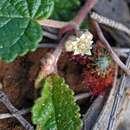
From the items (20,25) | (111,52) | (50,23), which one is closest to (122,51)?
(111,52)

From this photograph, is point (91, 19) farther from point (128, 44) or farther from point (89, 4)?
point (128, 44)

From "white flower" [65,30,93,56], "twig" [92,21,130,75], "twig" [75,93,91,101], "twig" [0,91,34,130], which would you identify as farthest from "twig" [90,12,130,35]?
"twig" [0,91,34,130]

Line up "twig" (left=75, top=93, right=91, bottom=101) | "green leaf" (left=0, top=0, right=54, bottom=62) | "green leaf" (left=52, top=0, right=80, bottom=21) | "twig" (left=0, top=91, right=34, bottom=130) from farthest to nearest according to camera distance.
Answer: "green leaf" (left=52, top=0, right=80, bottom=21) → "twig" (left=75, top=93, right=91, bottom=101) → "twig" (left=0, top=91, right=34, bottom=130) → "green leaf" (left=0, top=0, right=54, bottom=62)

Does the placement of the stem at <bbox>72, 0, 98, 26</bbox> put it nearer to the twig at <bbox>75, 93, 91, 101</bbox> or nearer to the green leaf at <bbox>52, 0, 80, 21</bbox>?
the green leaf at <bbox>52, 0, 80, 21</bbox>

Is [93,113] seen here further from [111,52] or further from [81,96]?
[111,52]

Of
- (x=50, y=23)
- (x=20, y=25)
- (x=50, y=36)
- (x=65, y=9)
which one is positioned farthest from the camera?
(x=65, y=9)

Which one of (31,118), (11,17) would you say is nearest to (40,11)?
(11,17)
